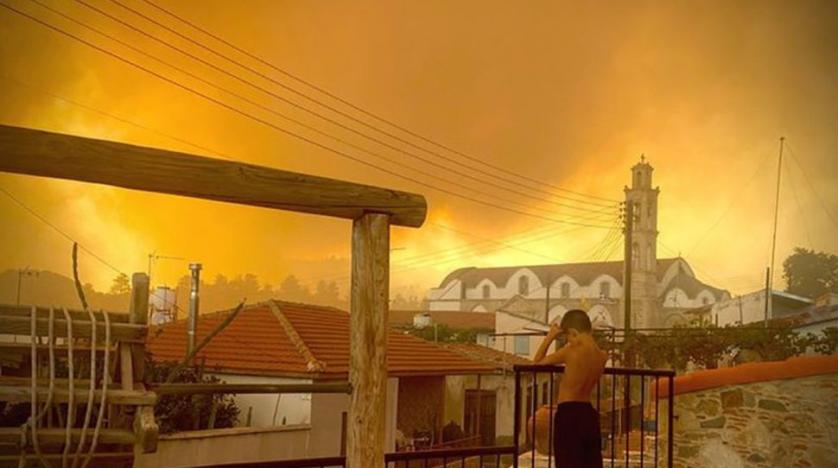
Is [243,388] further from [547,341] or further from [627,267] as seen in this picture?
[627,267]

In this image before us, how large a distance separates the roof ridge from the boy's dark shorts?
612 cm

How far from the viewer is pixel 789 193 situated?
1739cm

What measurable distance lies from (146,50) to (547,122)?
348 inches

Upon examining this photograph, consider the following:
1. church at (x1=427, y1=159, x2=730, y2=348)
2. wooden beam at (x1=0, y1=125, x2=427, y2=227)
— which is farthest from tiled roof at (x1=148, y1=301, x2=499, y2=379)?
church at (x1=427, y1=159, x2=730, y2=348)

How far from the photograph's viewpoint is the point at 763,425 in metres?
4.96

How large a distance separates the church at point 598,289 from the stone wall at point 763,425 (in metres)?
17.7

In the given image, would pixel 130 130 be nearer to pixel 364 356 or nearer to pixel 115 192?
pixel 115 192

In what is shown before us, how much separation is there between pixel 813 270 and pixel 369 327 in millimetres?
20054

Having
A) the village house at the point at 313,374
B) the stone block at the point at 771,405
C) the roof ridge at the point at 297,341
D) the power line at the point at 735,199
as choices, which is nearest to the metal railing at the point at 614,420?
the stone block at the point at 771,405

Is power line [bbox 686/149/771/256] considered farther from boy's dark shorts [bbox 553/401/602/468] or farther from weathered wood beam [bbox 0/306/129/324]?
weathered wood beam [bbox 0/306/129/324]

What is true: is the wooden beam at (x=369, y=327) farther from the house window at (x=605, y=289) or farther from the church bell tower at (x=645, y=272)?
the house window at (x=605, y=289)

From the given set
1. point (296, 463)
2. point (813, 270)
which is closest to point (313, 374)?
point (296, 463)

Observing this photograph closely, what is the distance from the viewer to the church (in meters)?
25.6

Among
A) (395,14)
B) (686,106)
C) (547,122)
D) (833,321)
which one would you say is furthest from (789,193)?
(395,14)
